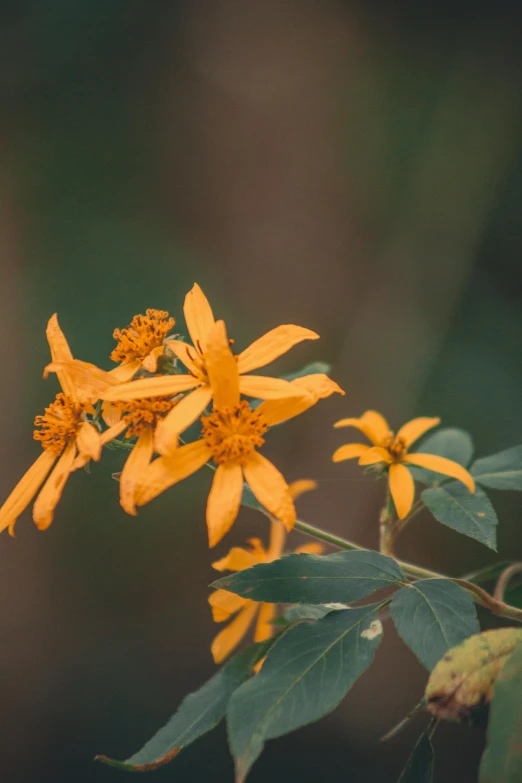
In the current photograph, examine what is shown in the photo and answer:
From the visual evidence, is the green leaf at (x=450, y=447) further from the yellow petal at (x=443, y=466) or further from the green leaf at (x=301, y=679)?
the green leaf at (x=301, y=679)

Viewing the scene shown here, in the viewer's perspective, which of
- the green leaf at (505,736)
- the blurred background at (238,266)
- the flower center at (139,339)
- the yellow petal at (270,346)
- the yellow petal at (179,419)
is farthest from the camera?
the blurred background at (238,266)

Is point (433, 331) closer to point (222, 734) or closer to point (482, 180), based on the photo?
point (482, 180)

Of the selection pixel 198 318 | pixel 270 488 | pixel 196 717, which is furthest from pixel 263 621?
pixel 198 318

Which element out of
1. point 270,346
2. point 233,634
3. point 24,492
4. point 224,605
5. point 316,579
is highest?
point 270,346

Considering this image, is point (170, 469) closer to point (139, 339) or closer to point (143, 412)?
point (143, 412)

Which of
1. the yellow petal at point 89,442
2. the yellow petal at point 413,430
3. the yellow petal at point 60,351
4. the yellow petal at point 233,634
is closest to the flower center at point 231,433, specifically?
the yellow petal at point 89,442

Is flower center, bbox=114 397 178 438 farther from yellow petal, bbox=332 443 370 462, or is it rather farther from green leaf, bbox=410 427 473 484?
green leaf, bbox=410 427 473 484
